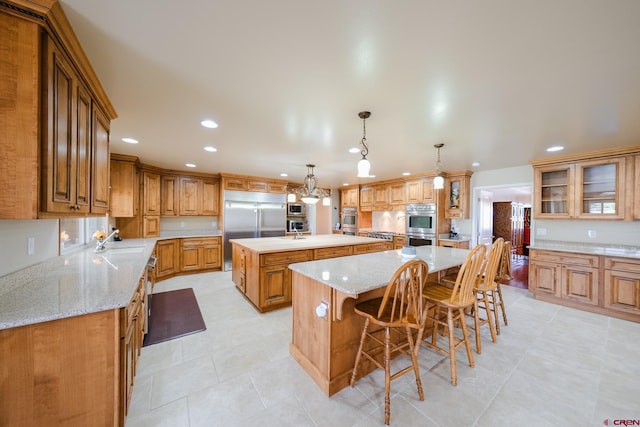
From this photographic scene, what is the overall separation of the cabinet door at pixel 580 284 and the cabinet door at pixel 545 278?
7 cm

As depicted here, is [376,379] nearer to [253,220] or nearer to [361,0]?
[361,0]

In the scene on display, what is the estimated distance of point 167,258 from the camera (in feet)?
15.5

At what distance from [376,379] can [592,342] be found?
2511 millimetres

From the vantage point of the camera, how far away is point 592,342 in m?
2.46

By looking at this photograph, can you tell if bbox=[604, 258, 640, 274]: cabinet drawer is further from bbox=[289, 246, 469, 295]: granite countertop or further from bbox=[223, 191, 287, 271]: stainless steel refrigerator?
bbox=[223, 191, 287, 271]: stainless steel refrigerator

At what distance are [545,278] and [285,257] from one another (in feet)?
13.4

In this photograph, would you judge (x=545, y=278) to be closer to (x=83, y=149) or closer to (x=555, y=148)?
(x=555, y=148)

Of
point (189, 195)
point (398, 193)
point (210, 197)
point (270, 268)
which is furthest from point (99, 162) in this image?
point (398, 193)

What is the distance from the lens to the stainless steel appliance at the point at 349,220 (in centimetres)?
700

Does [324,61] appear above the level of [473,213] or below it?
above

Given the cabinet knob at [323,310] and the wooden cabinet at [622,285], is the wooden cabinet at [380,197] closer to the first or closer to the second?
the wooden cabinet at [622,285]

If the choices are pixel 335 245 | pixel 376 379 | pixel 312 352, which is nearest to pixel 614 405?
pixel 376 379

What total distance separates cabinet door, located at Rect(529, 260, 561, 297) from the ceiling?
191 cm

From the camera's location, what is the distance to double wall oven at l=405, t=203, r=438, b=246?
16.6 ft
